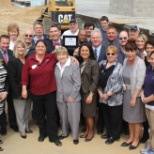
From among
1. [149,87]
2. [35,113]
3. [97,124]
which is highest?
[149,87]

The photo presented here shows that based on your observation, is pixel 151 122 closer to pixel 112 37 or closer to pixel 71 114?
pixel 71 114

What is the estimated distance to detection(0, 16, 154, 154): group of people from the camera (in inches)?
189

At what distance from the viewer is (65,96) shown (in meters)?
5.07

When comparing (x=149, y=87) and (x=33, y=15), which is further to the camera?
(x=33, y=15)

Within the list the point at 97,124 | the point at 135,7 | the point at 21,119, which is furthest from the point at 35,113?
the point at 135,7

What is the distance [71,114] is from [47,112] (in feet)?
1.25

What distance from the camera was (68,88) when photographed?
198 inches

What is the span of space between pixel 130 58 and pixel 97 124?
1518 millimetres

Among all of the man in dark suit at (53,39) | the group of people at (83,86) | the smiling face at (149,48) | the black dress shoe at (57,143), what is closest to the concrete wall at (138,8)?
the man in dark suit at (53,39)

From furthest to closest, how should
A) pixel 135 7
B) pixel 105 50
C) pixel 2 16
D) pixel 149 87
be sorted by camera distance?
pixel 2 16 < pixel 135 7 < pixel 105 50 < pixel 149 87

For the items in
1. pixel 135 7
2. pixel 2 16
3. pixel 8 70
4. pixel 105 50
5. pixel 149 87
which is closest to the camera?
pixel 149 87

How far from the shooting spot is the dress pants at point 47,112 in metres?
5.07

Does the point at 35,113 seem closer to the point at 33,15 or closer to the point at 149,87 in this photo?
the point at 149,87

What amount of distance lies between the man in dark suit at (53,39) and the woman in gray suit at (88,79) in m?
0.87
